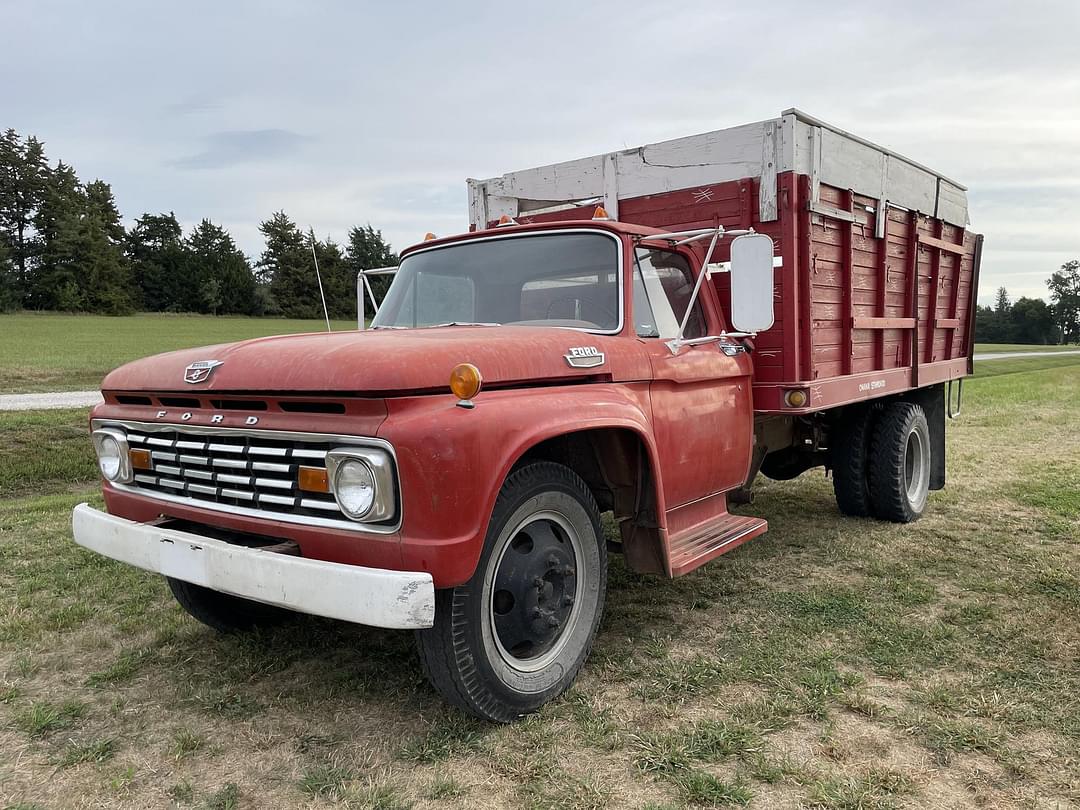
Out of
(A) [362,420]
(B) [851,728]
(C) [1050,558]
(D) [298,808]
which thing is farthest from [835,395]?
(D) [298,808]

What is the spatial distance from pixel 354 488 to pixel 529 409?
2.27 feet

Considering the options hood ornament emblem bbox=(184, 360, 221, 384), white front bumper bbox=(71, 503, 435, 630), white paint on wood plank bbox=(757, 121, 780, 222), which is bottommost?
white front bumper bbox=(71, 503, 435, 630)

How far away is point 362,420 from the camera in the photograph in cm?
266

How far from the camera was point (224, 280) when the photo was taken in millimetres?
64188

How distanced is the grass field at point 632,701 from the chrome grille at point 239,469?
0.86m

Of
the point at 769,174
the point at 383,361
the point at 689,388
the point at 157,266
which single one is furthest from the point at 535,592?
the point at 157,266

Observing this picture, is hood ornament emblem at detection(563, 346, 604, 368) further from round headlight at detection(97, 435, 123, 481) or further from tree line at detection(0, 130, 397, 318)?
tree line at detection(0, 130, 397, 318)

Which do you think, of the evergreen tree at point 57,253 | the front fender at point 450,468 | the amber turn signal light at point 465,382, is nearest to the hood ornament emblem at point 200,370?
the front fender at point 450,468

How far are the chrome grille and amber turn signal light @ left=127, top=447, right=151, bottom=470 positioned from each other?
24 millimetres

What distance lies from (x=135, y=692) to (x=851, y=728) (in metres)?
2.92

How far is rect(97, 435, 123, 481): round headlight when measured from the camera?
349 cm

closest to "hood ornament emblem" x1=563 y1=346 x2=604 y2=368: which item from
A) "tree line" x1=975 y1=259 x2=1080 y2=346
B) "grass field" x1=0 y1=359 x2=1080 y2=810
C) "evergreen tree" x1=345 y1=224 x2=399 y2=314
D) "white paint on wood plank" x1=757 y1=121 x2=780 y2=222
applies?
"grass field" x1=0 y1=359 x2=1080 y2=810

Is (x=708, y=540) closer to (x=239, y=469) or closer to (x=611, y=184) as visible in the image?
(x=239, y=469)

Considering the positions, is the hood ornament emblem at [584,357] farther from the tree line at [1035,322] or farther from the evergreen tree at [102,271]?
the tree line at [1035,322]
